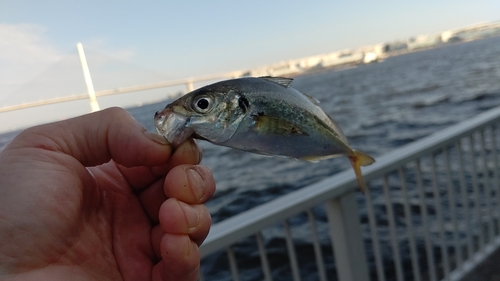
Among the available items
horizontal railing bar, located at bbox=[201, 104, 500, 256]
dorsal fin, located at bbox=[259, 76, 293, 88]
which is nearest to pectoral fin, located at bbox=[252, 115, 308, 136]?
dorsal fin, located at bbox=[259, 76, 293, 88]

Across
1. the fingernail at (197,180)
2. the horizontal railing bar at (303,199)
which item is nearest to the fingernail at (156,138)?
the fingernail at (197,180)

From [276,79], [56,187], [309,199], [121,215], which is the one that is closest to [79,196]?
[56,187]

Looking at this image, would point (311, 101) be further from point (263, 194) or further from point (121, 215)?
point (263, 194)

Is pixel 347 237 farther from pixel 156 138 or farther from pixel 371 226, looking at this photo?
pixel 156 138

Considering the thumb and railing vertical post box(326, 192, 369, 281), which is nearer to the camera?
the thumb

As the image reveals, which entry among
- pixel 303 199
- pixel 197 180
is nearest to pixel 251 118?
pixel 197 180

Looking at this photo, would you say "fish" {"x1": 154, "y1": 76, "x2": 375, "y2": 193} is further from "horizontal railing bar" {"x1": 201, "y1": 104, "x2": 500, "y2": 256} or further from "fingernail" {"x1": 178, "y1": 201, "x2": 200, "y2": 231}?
"horizontal railing bar" {"x1": 201, "y1": 104, "x2": 500, "y2": 256}

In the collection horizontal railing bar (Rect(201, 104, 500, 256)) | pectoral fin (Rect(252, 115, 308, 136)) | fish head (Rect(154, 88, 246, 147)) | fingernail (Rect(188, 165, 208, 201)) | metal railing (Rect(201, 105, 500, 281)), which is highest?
fish head (Rect(154, 88, 246, 147))
